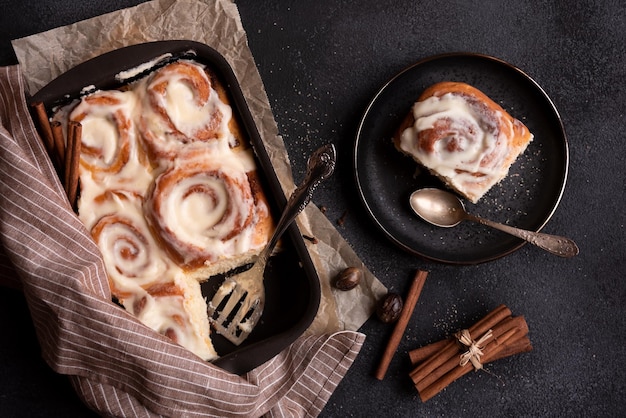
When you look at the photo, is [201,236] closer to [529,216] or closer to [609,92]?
[529,216]

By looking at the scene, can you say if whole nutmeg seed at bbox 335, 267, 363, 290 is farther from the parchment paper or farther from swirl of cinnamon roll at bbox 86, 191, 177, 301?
swirl of cinnamon roll at bbox 86, 191, 177, 301

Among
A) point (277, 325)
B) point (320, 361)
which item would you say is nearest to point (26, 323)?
point (277, 325)

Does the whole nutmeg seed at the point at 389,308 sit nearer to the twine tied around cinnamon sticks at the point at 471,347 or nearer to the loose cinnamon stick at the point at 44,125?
the twine tied around cinnamon sticks at the point at 471,347

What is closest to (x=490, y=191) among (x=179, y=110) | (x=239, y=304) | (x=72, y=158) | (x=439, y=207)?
(x=439, y=207)

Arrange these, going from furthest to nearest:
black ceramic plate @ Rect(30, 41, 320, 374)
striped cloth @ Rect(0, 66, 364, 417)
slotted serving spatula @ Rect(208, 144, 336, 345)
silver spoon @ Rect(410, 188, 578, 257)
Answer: silver spoon @ Rect(410, 188, 578, 257)
slotted serving spatula @ Rect(208, 144, 336, 345)
black ceramic plate @ Rect(30, 41, 320, 374)
striped cloth @ Rect(0, 66, 364, 417)

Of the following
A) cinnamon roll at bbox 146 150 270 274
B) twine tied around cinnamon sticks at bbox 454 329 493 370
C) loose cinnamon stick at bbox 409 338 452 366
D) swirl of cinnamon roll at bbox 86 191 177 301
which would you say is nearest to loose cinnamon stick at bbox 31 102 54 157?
swirl of cinnamon roll at bbox 86 191 177 301
